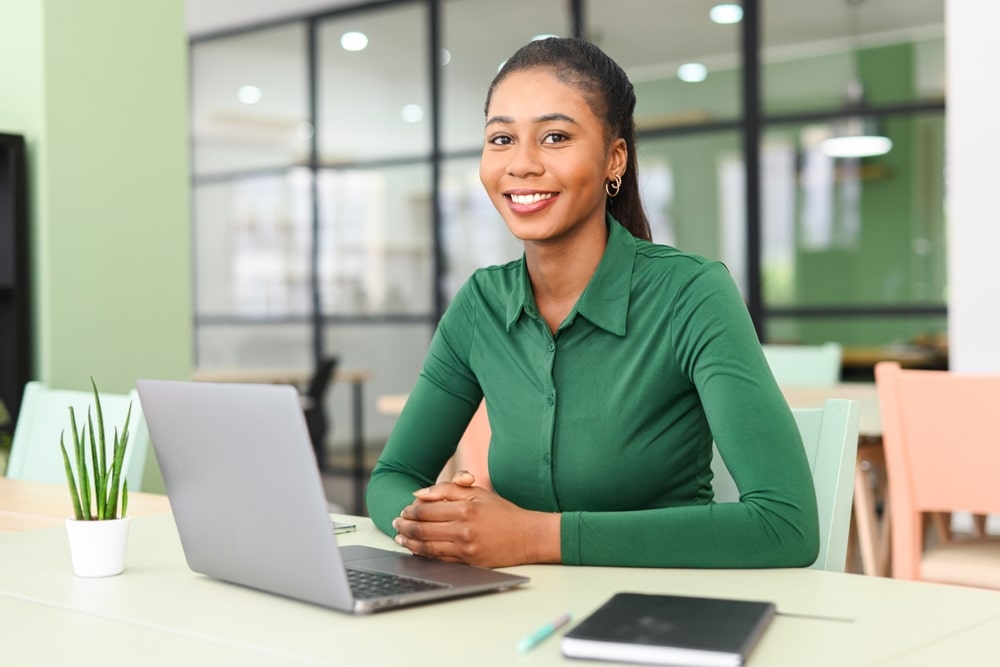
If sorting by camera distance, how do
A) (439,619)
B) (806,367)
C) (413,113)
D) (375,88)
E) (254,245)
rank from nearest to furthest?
(439,619) < (806,367) < (413,113) < (375,88) < (254,245)

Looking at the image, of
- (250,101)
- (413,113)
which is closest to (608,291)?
(413,113)

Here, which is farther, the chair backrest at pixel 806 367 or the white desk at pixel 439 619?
the chair backrest at pixel 806 367

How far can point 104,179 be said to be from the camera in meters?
3.54

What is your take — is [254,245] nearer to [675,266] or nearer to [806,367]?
[806,367]

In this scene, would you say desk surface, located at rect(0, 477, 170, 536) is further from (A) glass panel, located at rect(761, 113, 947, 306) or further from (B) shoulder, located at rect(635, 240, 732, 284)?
(A) glass panel, located at rect(761, 113, 947, 306)

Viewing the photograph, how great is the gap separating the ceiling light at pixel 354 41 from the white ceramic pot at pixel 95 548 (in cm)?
626

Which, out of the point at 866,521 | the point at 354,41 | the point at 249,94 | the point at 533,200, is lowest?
the point at 866,521

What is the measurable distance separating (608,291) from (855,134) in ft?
14.4

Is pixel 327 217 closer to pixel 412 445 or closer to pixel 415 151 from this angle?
pixel 415 151

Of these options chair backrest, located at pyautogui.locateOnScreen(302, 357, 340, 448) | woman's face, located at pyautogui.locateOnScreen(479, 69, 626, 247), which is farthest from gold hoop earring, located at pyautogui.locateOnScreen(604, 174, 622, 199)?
chair backrest, located at pyautogui.locateOnScreen(302, 357, 340, 448)

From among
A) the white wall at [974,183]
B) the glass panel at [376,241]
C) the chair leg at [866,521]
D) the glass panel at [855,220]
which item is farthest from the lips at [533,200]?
the glass panel at [376,241]

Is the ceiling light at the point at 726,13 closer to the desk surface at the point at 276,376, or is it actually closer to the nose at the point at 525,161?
the desk surface at the point at 276,376

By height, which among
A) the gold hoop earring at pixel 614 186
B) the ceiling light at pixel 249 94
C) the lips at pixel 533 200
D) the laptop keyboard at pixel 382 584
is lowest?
the laptop keyboard at pixel 382 584

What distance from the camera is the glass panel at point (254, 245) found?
761 cm
